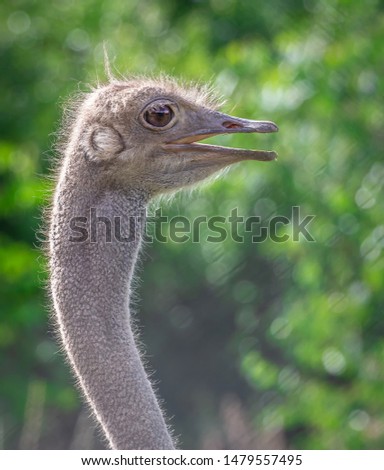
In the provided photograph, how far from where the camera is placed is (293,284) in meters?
7.63

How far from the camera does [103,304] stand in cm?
327

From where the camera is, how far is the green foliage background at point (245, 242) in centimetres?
658

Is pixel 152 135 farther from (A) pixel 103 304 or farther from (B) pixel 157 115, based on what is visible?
(A) pixel 103 304

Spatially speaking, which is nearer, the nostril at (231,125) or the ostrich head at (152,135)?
the ostrich head at (152,135)

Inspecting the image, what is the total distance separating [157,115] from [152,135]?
6 centimetres

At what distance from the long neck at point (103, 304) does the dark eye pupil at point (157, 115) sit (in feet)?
0.79

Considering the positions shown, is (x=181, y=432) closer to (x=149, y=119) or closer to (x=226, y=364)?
(x=226, y=364)

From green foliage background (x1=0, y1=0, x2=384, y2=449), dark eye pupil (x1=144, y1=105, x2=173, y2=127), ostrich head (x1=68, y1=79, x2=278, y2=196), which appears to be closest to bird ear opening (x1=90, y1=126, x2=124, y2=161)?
ostrich head (x1=68, y1=79, x2=278, y2=196)

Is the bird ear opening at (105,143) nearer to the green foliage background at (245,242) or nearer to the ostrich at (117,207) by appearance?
the ostrich at (117,207)

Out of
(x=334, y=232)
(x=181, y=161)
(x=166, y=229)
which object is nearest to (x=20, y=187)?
(x=166, y=229)

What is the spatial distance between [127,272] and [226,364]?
6122mm

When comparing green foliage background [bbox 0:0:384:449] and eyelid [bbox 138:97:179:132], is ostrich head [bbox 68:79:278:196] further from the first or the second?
green foliage background [bbox 0:0:384:449]
